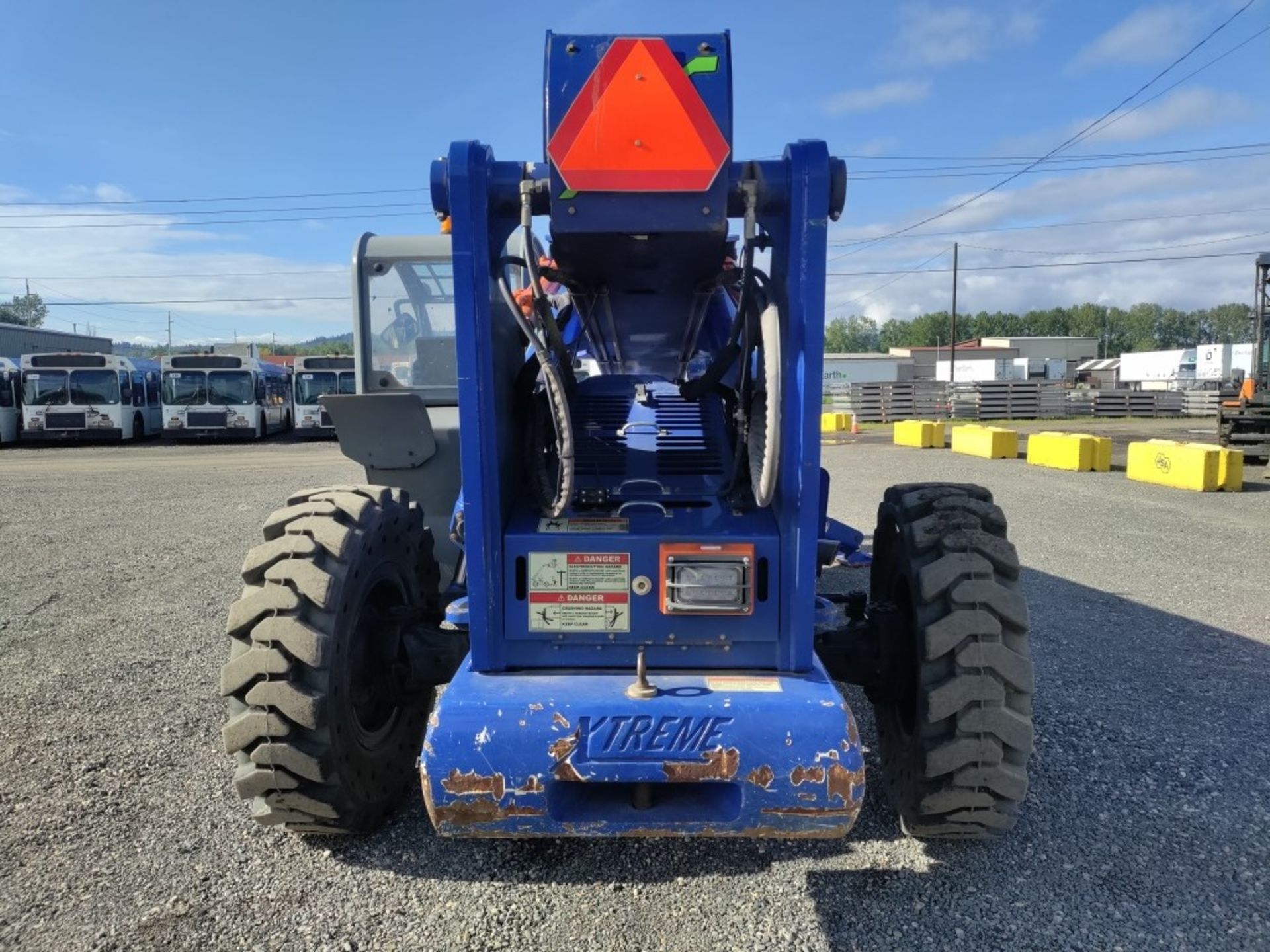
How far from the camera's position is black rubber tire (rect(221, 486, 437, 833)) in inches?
114

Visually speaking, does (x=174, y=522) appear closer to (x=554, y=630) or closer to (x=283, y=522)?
(x=283, y=522)

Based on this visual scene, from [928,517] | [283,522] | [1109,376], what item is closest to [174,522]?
[283,522]

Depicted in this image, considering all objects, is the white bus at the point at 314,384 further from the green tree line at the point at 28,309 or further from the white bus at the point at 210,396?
the green tree line at the point at 28,309

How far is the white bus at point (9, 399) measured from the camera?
26562 mm

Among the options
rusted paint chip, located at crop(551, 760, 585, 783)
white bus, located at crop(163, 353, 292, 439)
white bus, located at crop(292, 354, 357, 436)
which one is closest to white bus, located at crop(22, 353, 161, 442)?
white bus, located at crop(163, 353, 292, 439)

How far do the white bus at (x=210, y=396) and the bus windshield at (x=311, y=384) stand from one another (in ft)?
4.46

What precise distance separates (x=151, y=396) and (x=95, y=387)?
485 cm

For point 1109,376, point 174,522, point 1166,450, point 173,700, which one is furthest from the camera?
point 1109,376

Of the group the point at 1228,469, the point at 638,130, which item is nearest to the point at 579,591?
the point at 638,130

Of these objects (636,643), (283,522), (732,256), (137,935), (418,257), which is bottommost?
(137,935)

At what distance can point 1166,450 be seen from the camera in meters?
14.3

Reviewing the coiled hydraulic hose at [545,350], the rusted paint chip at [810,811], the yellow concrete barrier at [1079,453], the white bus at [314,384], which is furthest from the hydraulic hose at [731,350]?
the white bus at [314,384]

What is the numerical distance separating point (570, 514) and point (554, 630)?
47cm

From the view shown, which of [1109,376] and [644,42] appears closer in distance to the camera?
[644,42]
